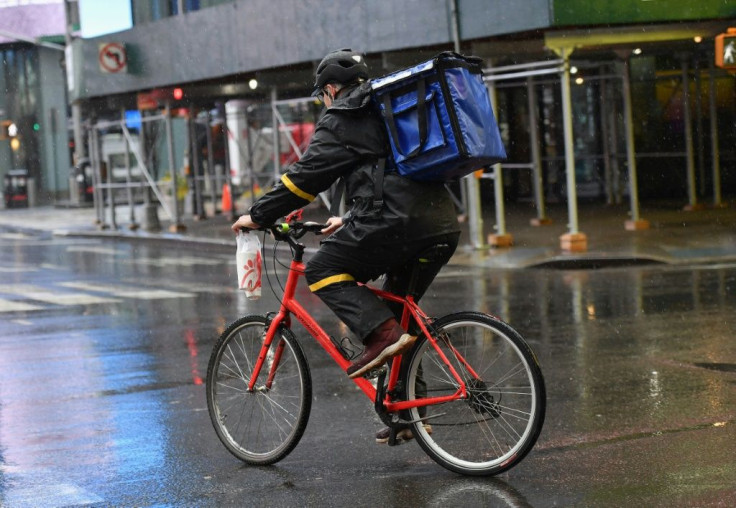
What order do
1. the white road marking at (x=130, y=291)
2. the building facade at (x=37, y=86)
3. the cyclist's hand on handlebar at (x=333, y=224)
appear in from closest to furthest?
the cyclist's hand on handlebar at (x=333, y=224)
the white road marking at (x=130, y=291)
the building facade at (x=37, y=86)

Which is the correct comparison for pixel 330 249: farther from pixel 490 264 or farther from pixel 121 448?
pixel 490 264

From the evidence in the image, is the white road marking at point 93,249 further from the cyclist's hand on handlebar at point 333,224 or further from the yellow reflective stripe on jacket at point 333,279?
the yellow reflective stripe on jacket at point 333,279

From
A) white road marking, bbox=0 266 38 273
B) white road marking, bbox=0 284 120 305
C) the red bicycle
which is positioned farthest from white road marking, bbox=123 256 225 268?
the red bicycle

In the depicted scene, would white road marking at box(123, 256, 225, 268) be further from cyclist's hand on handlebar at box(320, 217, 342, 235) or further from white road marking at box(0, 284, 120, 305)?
cyclist's hand on handlebar at box(320, 217, 342, 235)

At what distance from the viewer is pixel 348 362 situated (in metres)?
5.98

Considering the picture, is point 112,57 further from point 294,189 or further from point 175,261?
point 294,189

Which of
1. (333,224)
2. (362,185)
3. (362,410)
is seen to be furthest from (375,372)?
(362,410)

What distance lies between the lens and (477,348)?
19.0 ft

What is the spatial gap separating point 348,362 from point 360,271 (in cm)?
48

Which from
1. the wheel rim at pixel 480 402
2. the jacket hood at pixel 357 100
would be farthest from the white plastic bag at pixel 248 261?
the wheel rim at pixel 480 402

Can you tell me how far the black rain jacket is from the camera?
18.5 feet

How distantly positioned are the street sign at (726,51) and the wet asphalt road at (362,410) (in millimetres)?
3417

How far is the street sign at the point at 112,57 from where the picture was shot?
30578 mm

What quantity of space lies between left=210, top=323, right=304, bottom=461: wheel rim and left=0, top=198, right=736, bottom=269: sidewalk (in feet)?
35.4
